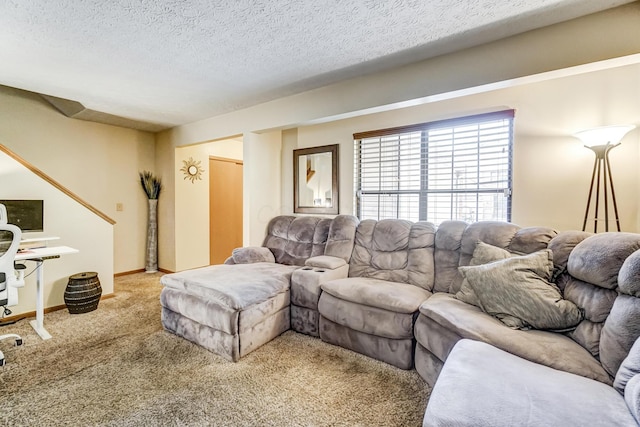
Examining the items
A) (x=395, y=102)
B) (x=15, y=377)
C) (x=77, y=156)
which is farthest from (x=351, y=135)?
(x=77, y=156)

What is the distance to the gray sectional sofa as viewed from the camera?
1094 millimetres

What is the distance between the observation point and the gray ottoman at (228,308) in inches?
84.3

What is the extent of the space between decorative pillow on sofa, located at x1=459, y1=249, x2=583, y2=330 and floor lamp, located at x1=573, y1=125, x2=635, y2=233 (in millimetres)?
802

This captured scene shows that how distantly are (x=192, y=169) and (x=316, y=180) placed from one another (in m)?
2.33

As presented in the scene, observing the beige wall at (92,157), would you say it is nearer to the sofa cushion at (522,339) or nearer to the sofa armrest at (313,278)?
the sofa armrest at (313,278)

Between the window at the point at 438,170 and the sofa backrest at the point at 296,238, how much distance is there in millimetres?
635

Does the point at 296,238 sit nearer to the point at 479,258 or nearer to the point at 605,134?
the point at 479,258

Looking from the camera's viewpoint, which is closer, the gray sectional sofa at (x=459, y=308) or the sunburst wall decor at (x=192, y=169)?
the gray sectional sofa at (x=459, y=308)

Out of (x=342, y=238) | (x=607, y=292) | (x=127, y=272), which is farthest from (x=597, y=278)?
(x=127, y=272)

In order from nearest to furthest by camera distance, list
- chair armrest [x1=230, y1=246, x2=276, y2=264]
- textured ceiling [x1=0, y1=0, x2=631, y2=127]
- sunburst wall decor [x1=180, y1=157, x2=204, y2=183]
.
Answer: textured ceiling [x1=0, y1=0, x2=631, y2=127]
chair armrest [x1=230, y1=246, x2=276, y2=264]
sunburst wall decor [x1=180, y1=157, x2=204, y2=183]

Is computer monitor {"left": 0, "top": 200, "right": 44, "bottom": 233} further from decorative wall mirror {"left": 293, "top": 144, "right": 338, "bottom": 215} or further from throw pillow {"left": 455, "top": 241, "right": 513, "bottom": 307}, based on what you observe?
throw pillow {"left": 455, "top": 241, "right": 513, "bottom": 307}

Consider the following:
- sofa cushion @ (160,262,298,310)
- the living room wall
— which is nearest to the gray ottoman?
sofa cushion @ (160,262,298,310)

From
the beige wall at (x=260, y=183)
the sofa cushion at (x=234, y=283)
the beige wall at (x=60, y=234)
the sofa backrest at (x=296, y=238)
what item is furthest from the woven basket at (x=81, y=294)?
the sofa backrest at (x=296, y=238)

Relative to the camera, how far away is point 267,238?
363 centimetres
